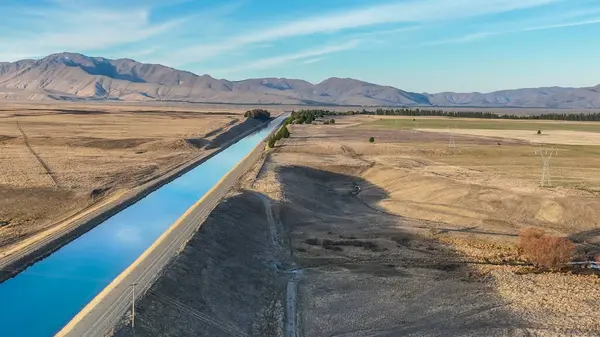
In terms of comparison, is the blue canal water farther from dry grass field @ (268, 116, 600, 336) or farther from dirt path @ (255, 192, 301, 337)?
dry grass field @ (268, 116, 600, 336)

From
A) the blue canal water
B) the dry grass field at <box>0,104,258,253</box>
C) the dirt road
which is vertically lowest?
the blue canal water

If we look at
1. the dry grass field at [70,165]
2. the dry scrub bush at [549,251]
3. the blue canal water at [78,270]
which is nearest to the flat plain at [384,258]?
the dry scrub bush at [549,251]

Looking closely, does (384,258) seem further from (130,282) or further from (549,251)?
(130,282)

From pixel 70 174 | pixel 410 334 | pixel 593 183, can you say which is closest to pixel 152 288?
pixel 410 334

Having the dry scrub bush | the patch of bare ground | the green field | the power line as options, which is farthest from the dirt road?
the green field

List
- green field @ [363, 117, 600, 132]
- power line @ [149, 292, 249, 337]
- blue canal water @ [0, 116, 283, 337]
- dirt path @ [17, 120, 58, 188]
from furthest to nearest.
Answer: green field @ [363, 117, 600, 132] → dirt path @ [17, 120, 58, 188] → blue canal water @ [0, 116, 283, 337] → power line @ [149, 292, 249, 337]

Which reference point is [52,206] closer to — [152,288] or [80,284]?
[80,284]

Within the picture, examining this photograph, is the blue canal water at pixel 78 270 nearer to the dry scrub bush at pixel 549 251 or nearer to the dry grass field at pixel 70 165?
the dry grass field at pixel 70 165

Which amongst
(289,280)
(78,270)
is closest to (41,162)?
(78,270)
